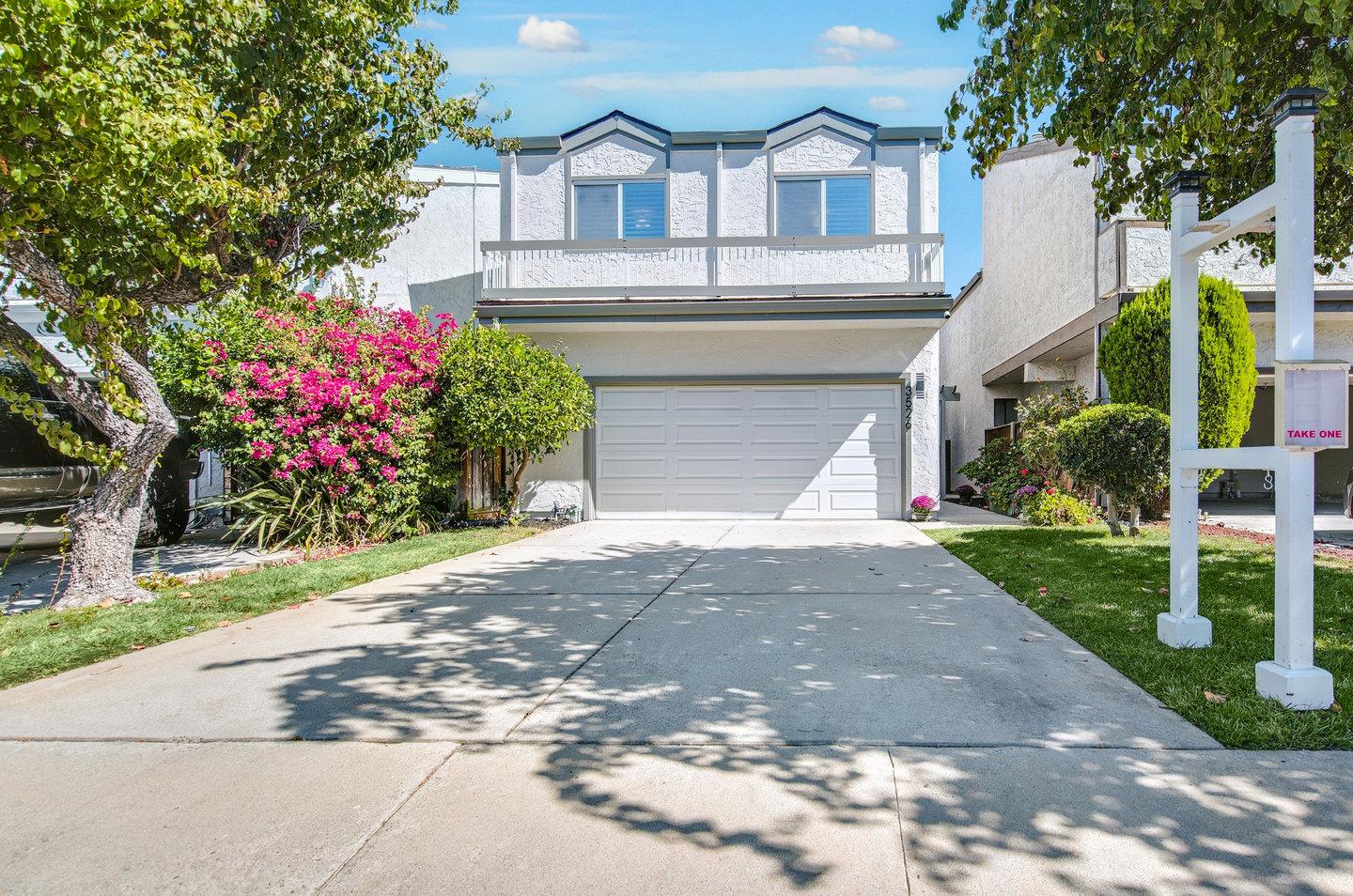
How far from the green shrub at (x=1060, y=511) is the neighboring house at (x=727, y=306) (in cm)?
196

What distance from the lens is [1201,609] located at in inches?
218

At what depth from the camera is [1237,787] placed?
2863 mm

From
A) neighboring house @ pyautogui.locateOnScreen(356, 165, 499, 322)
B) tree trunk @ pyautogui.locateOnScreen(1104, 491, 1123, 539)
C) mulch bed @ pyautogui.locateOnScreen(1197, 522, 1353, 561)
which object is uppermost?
neighboring house @ pyautogui.locateOnScreen(356, 165, 499, 322)

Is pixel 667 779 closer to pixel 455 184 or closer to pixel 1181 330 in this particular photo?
pixel 1181 330

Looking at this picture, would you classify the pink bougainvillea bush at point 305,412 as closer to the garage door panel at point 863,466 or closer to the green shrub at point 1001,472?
the garage door panel at point 863,466

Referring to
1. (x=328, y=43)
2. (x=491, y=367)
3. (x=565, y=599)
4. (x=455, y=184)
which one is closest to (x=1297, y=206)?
(x=565, y=599)

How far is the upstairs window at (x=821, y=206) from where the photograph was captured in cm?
1327

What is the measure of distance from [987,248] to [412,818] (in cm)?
1762

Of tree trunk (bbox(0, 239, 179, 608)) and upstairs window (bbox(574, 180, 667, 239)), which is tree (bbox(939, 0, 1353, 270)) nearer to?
tree trunk (bbox(0, 239, 179, 608))

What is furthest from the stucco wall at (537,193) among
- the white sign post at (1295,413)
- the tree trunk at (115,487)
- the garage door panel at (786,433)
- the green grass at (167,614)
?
the white sign post at (1295,413)

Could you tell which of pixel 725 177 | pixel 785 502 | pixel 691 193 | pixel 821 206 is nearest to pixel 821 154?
pixel 821 206

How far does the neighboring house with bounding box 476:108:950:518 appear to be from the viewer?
494 inches

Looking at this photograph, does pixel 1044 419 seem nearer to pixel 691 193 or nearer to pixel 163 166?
pixel 691 193

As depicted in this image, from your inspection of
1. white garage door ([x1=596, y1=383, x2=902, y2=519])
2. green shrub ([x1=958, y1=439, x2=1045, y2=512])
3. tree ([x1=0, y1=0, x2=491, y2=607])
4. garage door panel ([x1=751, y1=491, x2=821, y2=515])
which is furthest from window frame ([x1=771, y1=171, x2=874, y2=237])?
tree ([x1=0, y1=0, x2=491, y2=607])
